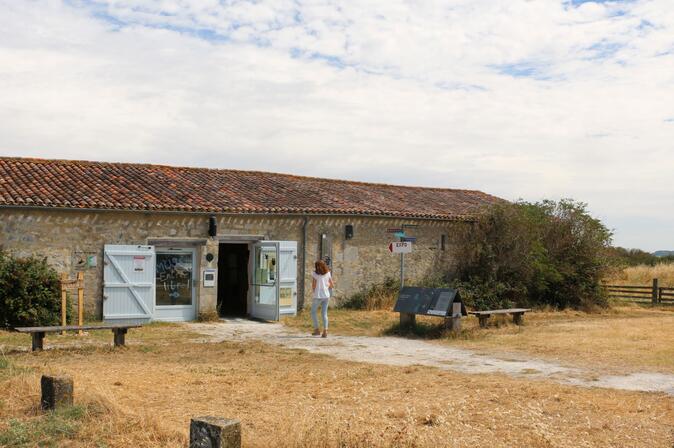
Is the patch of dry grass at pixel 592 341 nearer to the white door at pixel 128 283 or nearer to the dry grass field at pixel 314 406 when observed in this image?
the dry grass field at pixel 314 406

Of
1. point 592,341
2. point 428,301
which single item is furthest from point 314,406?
point 592,341

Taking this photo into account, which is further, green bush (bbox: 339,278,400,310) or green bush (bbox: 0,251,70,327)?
green bush (bbox: 339,278,400,310)

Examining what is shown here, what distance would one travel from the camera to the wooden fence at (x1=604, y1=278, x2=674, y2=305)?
2530 cm

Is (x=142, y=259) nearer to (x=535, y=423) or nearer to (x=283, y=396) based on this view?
(x=283, y=396)

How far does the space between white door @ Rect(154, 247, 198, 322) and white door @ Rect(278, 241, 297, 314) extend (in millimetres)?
2134

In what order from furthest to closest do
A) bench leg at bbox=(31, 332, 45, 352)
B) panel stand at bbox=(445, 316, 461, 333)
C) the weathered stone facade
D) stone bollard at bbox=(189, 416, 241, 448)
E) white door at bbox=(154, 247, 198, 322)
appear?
1. white door at bbox=(154, 247, 198, 322)
2. the weathered stone facade
3. panel stand at bbox=(445, 316, 461, 333)
4. bench leg at bbox=(31, 332, 45, 352)
5. stone bollard at bbox=(189, 416, 241, 448)

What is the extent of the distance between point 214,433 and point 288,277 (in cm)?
1322

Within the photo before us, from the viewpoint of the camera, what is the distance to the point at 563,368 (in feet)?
36.0

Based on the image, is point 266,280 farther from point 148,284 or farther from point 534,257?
point 534,257

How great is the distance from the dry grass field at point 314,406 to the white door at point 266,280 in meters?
6.42

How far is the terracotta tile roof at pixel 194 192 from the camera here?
16562mm

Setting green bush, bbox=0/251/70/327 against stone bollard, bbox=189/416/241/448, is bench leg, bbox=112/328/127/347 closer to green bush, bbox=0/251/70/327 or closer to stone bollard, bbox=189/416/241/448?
green bush, bbox=0/251/70/327

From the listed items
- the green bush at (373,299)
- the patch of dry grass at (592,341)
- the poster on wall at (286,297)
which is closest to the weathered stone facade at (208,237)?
the green bush at (373,299)

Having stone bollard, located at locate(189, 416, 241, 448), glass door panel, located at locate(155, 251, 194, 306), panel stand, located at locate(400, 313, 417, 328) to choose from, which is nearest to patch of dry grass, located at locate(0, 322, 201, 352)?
glass door panel, located at locate(155, 251, 194, 306)
